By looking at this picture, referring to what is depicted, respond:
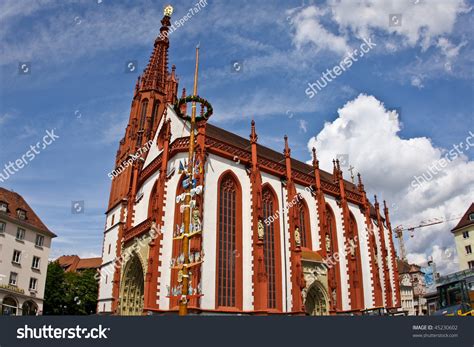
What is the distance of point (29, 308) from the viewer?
113ft

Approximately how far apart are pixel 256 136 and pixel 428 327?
17.8 metres

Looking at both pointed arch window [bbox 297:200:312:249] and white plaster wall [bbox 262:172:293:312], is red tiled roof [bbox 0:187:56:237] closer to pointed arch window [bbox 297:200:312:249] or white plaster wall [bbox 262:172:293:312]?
white plaster wall [bbox 262:172:293:312]

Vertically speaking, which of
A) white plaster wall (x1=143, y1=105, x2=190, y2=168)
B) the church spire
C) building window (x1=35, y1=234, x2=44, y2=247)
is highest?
the church spire

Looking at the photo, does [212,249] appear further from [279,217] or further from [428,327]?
[428,327]

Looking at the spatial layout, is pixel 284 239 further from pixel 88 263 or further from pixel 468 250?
pixel 88 263

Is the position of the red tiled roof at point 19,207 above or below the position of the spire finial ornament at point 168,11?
below

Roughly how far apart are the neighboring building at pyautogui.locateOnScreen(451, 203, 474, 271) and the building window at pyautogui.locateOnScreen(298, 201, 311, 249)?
1057 inches

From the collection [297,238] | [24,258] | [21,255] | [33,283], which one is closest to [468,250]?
[297,238]

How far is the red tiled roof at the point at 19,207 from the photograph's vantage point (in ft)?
116

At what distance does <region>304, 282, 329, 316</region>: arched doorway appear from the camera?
27109 millimetres

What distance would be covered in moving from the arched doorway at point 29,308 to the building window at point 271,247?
2350cm

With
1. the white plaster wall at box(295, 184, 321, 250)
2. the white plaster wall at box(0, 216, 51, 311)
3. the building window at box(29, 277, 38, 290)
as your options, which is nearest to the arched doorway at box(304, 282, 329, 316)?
the white plaster wall at box(295, 184, 321, 250)

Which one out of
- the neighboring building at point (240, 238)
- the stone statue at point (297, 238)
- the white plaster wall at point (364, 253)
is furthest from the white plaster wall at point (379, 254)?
the stone statue at point (297, 238)

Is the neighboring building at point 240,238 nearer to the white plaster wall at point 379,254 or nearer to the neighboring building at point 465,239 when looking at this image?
the white plaster wall at point 379,254
